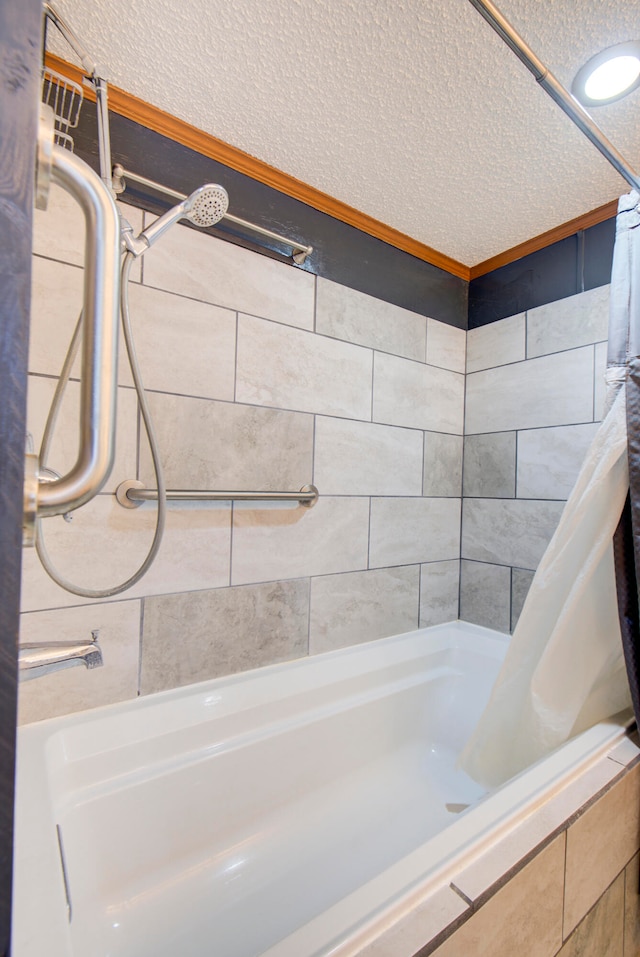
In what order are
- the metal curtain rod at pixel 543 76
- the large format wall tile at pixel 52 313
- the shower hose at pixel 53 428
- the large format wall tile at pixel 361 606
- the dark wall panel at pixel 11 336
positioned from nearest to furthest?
the dark wall panel at pixel 11 336
the metal curtain rod at pixel 543 76
the shower hose at pixel 53 428
the large format wall tile at pixel 52 313
the large format wall tile at pixel 361 606

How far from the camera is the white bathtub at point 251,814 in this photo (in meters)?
0.74

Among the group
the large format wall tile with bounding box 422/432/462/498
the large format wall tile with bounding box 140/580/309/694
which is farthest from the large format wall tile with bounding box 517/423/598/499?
the large format wall tile with bounding box 140/580/309/694

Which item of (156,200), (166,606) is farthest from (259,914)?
(156,200)

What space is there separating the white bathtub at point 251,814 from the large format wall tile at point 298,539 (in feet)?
1.09

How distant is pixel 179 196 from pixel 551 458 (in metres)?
1.59

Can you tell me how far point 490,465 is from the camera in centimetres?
198

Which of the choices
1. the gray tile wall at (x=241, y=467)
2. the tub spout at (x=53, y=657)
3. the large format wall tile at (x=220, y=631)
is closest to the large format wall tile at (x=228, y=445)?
the gray tile wall at (x=241, y=467)

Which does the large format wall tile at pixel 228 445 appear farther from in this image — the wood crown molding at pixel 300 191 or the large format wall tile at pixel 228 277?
the wood crown molding at pixel 300 191

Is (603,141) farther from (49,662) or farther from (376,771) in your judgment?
(376,771)

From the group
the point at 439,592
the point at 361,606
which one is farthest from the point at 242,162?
the point at 439,592

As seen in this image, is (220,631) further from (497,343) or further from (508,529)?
(497,343)

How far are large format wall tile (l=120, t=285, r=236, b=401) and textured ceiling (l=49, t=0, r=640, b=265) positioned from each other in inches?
21.5

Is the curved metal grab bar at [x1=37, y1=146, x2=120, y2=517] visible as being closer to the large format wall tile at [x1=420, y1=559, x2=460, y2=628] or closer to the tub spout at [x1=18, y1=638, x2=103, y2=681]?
the tub spout at [x1=18, y1=638, x2=103, y2=681]

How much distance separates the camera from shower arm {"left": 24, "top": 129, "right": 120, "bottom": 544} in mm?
368
